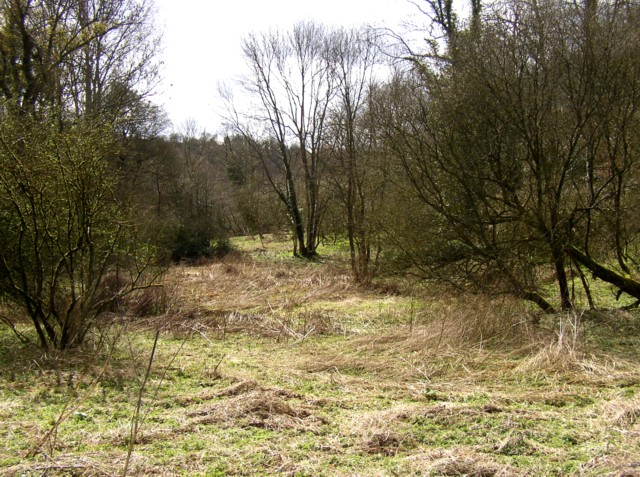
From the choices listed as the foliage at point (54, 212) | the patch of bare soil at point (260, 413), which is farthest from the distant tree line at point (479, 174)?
the patch of bare soil at point (260, 413)

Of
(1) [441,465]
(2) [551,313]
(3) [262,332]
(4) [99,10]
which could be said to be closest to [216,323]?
(3) [262,332]

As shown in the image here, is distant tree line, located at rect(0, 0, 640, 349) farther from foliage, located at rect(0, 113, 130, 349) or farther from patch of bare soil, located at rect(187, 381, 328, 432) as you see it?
patch of bare soil, located at rect(187, 381, 328, 432)

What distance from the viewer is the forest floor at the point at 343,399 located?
3383 millimetres

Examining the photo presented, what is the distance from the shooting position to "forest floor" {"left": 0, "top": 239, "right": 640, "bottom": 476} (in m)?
3.38

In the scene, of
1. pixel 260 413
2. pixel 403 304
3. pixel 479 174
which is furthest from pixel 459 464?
pixel 403 304

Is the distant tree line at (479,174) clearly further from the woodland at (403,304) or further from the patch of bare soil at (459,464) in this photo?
the patch of bare soil at (459,464)

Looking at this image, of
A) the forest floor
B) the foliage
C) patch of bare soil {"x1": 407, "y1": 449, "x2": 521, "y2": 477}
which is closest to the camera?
patch of bare soil {"x1": 407, "y1": 449, "x2": 521, "y2": 477}

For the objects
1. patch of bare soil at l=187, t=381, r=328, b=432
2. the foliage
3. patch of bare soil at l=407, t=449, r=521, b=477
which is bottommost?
patch of bare soil at l=407, t=449, r=521, b=477

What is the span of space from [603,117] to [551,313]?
2.93 m

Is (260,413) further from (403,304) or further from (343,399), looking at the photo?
(403,304)

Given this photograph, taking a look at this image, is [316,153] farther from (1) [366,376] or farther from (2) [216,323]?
(1) [366,376]

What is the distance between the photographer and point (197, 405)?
465 centimetres

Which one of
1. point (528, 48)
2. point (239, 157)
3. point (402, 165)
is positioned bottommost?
point (402, 165)

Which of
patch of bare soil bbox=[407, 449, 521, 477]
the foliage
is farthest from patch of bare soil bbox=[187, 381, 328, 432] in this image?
the foliage
